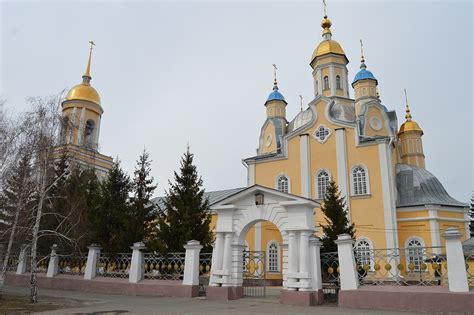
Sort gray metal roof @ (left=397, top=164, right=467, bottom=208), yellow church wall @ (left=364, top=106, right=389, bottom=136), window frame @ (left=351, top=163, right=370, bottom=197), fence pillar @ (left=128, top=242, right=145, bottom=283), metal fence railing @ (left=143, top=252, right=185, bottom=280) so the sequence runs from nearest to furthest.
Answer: metal fence railing @ (left=143, top=252, right=185, bottom=280)
fence pillar @ (left=128, top=242, right=145, bottom=283)
gray metal roof @ (left=397, top=164, right=467, bottom=208)
window frame @ (left=351, top=163, right=370, bottom=197)
yellow church wall @ (left=364, top=106, right=389, bottom=136)

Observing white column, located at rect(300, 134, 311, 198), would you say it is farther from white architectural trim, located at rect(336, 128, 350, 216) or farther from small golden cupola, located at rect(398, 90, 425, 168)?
small golden cupola, located at rect(398, 90, 425, 168)

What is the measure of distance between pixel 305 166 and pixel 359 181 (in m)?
3.36

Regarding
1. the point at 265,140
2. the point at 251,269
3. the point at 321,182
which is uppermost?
the point at 265,140

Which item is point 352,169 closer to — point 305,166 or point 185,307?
point 305,166

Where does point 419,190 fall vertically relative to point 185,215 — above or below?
above

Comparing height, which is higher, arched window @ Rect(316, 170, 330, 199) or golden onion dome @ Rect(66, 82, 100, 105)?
golden onion dome @ Rect(66, 82, 100, 105)

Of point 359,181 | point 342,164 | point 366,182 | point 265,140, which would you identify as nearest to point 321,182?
point 342,164

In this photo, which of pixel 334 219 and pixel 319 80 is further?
pixel 319 80

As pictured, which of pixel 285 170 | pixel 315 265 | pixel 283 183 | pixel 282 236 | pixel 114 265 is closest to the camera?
pixel 315 265

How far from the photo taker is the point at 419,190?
22953mm

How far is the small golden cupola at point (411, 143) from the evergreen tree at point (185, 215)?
21.0m

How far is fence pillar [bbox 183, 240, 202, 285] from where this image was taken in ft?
41.8

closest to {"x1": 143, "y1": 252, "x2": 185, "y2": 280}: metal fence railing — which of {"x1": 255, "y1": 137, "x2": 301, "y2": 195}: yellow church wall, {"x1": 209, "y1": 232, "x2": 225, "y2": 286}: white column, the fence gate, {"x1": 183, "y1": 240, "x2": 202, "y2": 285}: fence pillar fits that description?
{"x1": 183, "y1": 240, "x2": 202, "y2": 285}: fence pillar

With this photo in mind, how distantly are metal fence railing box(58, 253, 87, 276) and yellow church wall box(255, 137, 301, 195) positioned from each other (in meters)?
12.7
